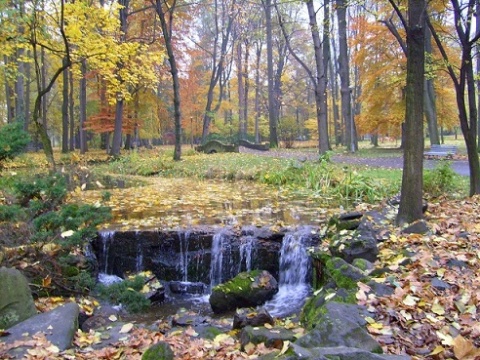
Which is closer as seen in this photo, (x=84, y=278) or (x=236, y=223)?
(x=84, y=278)

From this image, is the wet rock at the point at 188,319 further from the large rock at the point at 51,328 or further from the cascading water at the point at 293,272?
the large rock at the point at 51,328

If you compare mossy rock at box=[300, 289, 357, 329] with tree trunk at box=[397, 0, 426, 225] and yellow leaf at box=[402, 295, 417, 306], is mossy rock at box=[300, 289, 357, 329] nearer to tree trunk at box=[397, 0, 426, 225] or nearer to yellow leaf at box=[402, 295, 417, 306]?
yellow leaf at box=[402, 295, 417, 306]

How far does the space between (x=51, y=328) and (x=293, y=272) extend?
11.6 ft

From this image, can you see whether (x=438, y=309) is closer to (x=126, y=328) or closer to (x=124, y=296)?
(x=126, y=328)

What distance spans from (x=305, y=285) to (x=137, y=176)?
11.0 m

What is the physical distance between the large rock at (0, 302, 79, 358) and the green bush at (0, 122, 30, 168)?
8.13ft

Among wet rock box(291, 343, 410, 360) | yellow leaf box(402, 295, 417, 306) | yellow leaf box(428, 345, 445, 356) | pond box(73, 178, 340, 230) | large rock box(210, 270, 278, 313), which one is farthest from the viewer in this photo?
pond box(73, 178, 340, 230)

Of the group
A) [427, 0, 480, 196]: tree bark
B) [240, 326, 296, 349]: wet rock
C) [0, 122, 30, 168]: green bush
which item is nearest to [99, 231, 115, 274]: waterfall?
[0, 122, 30, 168]: green bush

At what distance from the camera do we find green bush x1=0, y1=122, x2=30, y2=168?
5562 mm

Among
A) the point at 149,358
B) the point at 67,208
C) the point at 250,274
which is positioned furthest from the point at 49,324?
the point at 250,274

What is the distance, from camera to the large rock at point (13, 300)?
418cm

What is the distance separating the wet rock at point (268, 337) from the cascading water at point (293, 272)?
74.6 inches

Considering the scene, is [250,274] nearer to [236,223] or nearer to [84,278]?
[236,223]

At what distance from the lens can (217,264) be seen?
6.66 m
